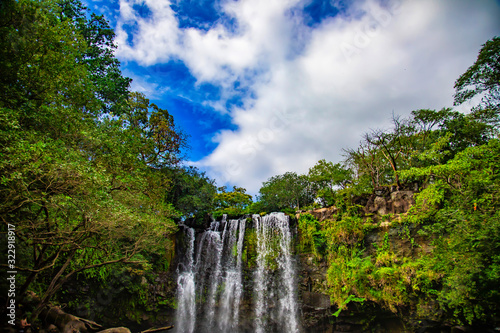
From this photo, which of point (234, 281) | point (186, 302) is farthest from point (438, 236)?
point (186, 302)

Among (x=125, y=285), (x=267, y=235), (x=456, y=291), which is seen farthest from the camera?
(x=267, y=235)

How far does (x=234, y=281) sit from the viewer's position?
16750 mm

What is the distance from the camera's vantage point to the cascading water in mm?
15047

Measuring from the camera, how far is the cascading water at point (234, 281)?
15.0m

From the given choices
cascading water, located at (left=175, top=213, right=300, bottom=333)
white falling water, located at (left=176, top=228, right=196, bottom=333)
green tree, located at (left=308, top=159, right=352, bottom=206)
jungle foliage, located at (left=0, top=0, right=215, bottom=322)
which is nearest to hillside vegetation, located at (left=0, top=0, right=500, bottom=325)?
jungle foliage, located at (left=0, top=0, right=215, bottom=322)

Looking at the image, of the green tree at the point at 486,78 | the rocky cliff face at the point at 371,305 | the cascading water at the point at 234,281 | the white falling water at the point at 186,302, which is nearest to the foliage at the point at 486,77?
the green tree at the point at 486,78

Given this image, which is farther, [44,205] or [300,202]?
[300,202]

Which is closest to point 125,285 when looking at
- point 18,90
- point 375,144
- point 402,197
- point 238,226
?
point 238,226

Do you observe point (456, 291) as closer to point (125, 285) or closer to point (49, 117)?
point (49, 117)

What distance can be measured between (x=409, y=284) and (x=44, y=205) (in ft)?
47.9

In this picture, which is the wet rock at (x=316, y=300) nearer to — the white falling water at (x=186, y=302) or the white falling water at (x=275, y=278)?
the white falling water at (x=275, y=278)

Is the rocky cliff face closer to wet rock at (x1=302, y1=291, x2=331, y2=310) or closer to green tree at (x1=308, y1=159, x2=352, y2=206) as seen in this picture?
wet rock at (x1=302, y1=291, x2=331, y2=310)

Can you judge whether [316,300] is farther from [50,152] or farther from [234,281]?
[50,152]

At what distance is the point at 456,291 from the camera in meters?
8.74
